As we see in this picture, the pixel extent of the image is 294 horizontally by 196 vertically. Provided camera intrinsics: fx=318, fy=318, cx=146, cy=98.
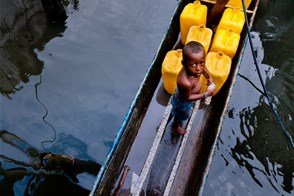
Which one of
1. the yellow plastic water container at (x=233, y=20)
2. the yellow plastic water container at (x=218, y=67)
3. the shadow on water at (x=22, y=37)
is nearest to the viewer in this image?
the yellow plastic water container at (x=218, y=67)

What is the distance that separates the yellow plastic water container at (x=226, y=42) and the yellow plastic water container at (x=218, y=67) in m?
0.21

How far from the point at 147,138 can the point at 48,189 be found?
163 cm

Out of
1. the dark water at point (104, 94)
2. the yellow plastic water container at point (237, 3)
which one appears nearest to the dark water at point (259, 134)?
the dark water at point (104, 94)

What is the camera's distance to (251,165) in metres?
Answer: 5.15

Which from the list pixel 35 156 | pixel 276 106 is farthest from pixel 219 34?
pixel 35 156

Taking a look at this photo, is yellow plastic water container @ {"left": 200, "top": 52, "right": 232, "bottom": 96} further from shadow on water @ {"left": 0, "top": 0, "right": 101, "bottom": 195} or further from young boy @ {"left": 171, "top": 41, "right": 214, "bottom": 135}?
shadow on water @ {"left": 0, "top": 0, "right": 101, "bottom": 195}

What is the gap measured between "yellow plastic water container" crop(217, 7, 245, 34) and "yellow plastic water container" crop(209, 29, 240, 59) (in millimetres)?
162

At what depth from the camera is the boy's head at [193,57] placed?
343cm

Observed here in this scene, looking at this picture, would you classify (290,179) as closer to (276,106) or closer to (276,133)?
(276,133)

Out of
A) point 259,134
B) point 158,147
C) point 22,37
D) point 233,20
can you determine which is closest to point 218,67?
point 233,20

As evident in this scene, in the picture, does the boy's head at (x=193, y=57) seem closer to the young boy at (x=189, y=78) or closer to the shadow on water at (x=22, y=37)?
the young boy at (x=189, y=78)

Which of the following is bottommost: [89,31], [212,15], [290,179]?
[290,179]

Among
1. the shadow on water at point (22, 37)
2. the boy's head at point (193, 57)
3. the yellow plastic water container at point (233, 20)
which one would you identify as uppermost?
the boy's head at point (193, 57)

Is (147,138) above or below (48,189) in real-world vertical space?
above
